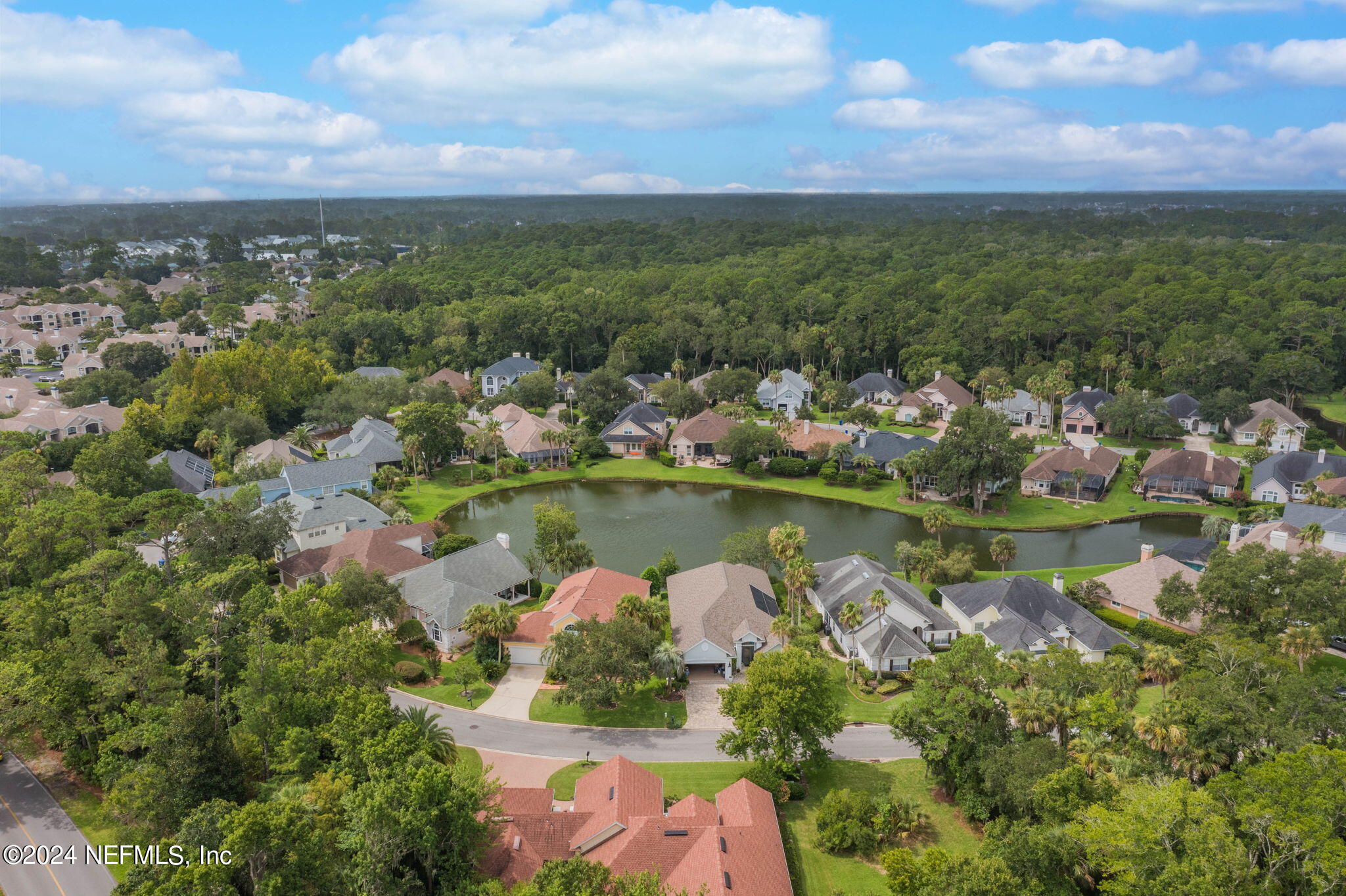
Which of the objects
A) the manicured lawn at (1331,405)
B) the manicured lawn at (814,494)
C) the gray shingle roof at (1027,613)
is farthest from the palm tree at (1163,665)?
the manicured lawn at (1331,405)

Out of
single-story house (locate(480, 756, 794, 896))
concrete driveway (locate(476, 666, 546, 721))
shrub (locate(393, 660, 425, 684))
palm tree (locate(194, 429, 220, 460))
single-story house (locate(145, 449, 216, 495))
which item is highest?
palm tree (locate(194, 429, 220, 460))

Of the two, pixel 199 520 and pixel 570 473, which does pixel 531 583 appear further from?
pixel 570 473

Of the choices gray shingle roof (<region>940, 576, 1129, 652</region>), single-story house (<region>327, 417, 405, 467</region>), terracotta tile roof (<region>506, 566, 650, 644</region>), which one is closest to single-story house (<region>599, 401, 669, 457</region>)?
single-story house (<region>327, 417, 405, 467</region>)

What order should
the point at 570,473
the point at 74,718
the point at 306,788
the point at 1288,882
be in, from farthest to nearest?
1. the point at 570,473
2. the point at 74,718
3. the point at 306,788
4. the point at 1288,882

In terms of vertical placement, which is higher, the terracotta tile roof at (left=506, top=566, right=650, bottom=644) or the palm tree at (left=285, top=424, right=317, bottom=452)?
the palm tree at (left=285, top=424, right=317, bottom=452)

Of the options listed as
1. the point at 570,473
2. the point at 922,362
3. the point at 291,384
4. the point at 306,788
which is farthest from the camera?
the point at 922,362

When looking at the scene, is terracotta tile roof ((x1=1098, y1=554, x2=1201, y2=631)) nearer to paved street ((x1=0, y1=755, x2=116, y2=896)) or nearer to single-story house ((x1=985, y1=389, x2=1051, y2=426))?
single-story house ((x1=985, y1=389, x2=1051, y2=426))

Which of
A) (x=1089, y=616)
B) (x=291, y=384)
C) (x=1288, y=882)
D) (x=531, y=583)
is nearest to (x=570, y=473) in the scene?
(x=531, y=583)
